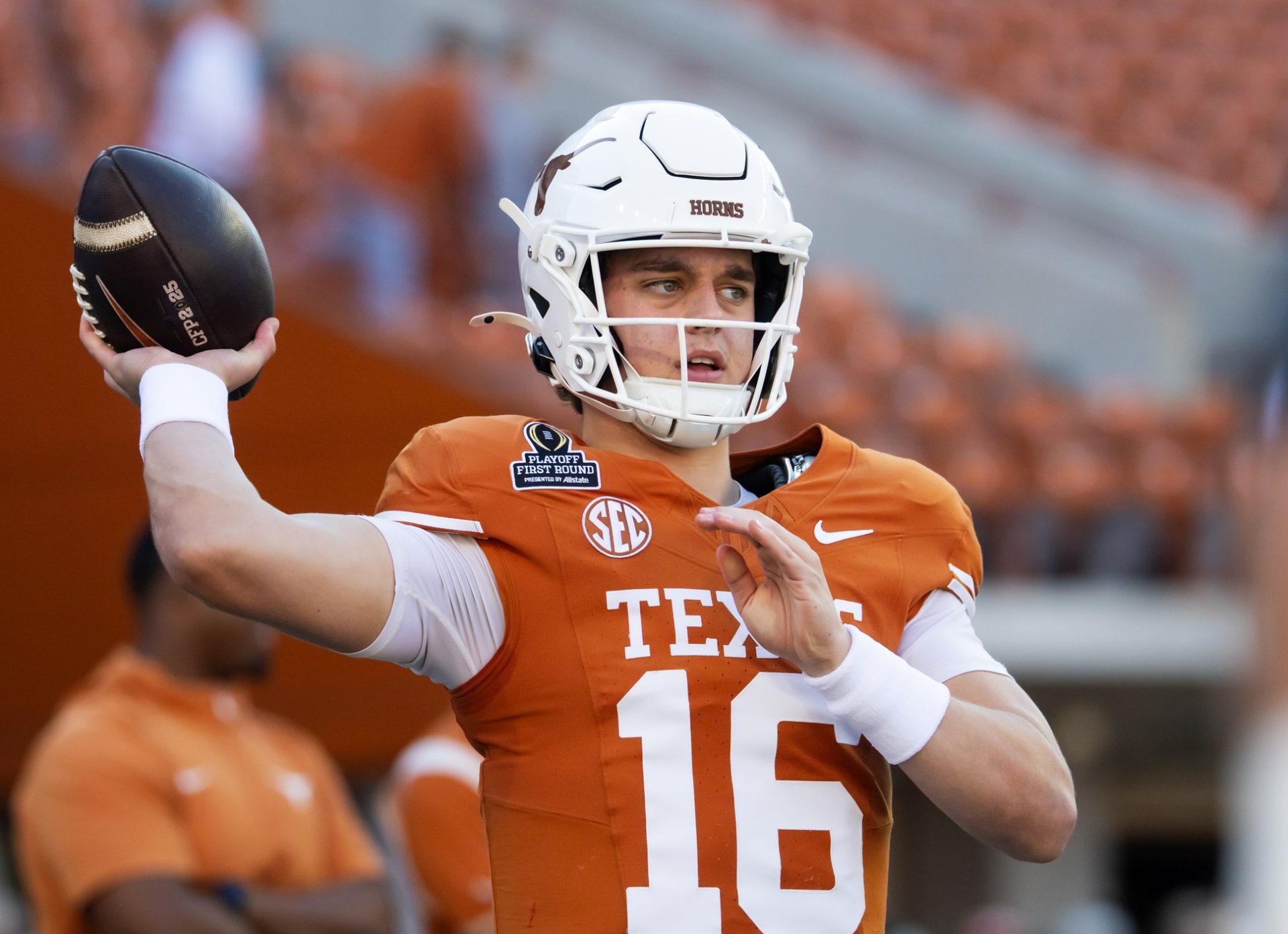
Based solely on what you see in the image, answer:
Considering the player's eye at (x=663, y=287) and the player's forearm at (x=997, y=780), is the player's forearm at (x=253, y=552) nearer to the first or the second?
the player's eye at (x=663, y=287)

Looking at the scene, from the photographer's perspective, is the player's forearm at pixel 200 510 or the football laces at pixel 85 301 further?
the football laces at pixel 85 301

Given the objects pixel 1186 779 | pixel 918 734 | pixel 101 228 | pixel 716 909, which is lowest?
pixel 1186 779

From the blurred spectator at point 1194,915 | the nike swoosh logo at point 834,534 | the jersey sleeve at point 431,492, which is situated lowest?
the blurred spectator at point 1194,915

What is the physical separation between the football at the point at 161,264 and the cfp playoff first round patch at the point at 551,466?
0.36 meters

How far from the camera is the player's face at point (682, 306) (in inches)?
92.5

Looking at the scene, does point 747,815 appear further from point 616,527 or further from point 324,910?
point 324,910

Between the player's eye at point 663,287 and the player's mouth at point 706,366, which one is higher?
the player's eye at point 663,287

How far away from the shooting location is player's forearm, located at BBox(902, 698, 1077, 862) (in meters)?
2.14

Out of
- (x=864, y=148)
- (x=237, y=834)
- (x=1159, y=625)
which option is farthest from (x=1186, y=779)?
(x=237, y=834)

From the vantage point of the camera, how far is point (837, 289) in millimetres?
9664

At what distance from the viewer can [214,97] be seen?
7227 millimetres

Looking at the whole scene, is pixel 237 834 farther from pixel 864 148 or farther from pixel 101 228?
pixel 864 148

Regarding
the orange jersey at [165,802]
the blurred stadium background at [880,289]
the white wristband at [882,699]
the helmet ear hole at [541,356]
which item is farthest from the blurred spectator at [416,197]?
the white wristband at [882,699]

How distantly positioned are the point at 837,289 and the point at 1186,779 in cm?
371
